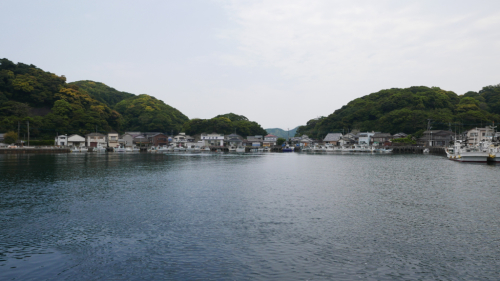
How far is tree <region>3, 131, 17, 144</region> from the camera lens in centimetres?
6147

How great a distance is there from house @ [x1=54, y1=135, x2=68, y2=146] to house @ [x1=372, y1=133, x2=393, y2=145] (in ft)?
277

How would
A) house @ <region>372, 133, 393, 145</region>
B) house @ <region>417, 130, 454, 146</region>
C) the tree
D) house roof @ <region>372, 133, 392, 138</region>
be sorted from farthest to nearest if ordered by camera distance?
house roof @ <region>372, 133, 392, 138</region>
house @ <region>372, 133, 393, 145</region>
house @ <region>417, 130, 454, 146</region>
the tree

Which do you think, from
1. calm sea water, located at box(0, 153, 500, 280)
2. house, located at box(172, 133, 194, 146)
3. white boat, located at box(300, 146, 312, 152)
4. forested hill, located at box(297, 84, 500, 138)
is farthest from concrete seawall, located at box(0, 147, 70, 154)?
forested hill, located at box(297, 84, 500, 138)

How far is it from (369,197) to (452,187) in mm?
7486

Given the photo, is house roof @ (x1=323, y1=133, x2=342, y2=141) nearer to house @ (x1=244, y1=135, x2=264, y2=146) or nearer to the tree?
house @ (x1=244, y1=135, x2=264, y2=146)

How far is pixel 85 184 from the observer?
69.8ft

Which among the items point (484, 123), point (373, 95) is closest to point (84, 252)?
point (484, 123)

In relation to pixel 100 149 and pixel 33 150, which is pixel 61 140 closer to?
pixel 100 149

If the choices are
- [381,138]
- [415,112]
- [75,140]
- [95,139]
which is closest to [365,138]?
[381,138]

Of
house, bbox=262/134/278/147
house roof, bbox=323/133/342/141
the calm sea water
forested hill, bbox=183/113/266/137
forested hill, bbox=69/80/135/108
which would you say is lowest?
the calm sea water

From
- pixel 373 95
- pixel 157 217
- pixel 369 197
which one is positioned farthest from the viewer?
pixel 373 95

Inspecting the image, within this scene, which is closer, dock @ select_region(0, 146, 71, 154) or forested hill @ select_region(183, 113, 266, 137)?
dock @ select_region(0, 146, 71, 154)

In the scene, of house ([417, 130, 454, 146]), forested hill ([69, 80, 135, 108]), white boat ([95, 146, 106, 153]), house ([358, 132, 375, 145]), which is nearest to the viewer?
white boat ([95, 146, 106, 153])

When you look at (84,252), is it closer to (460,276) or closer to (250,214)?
(250,214)
